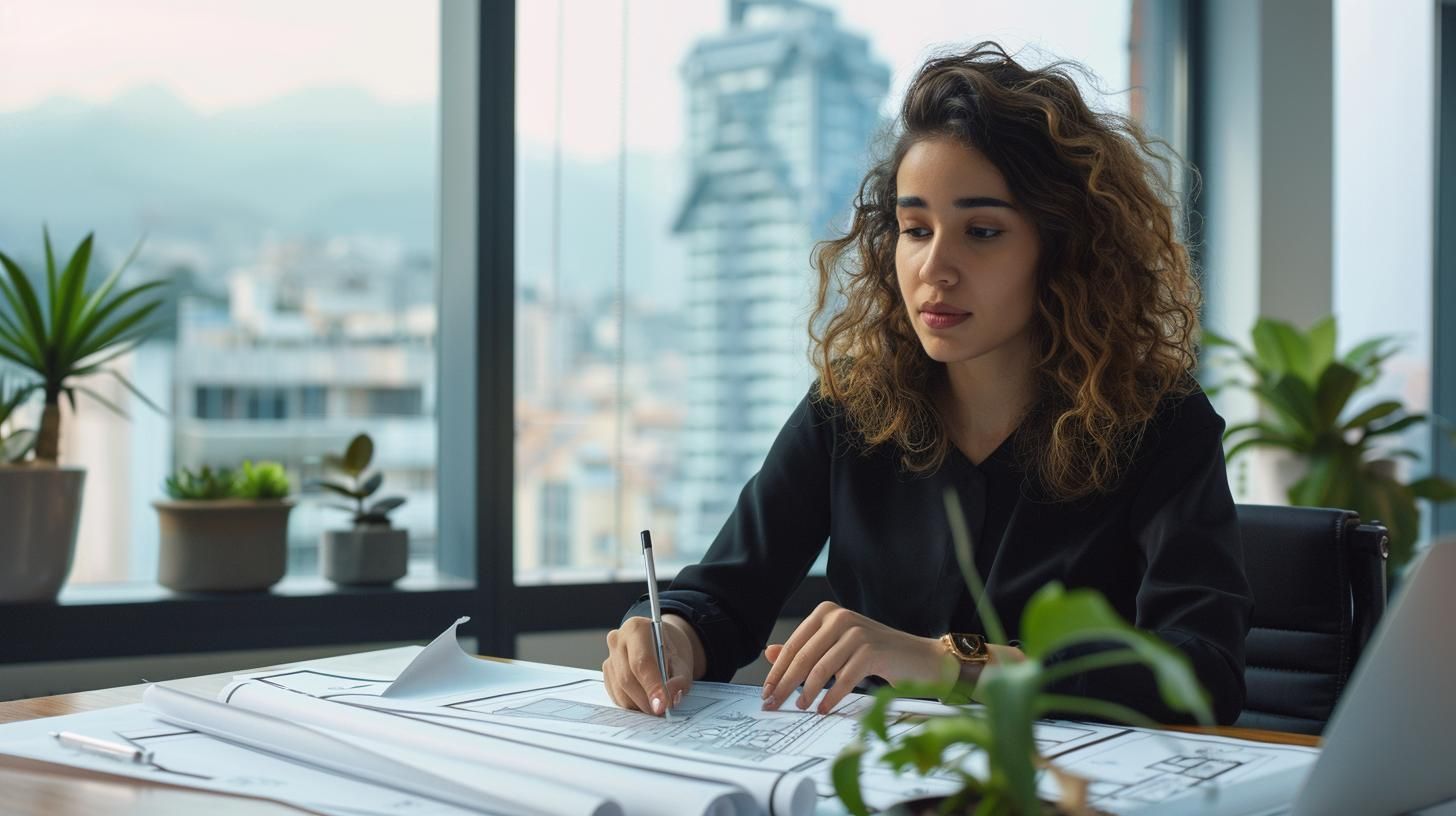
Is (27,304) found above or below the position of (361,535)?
above

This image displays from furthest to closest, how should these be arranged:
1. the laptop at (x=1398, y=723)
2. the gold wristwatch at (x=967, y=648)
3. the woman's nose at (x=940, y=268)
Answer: the woman's nose at (x=940, y=268), the gold wristwatch at (x=967, y=648), the laptop at (x=1398, y=723)

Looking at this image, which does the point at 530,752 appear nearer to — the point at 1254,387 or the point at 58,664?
the point at 58,664

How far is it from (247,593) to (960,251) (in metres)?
1.40

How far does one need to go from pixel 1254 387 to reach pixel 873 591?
6.16 ft

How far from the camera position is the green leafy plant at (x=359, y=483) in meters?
2.32

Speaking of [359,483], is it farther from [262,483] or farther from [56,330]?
[56,330]

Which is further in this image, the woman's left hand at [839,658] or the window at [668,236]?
the window at [668,236]

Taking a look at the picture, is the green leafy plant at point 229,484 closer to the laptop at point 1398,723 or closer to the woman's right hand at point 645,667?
the woman's right hand at point 645,667

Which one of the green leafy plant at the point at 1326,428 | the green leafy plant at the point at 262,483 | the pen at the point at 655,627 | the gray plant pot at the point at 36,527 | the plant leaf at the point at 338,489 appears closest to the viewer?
the pen at the point at 655,627

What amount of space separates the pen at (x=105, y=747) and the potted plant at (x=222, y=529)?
1194 mm

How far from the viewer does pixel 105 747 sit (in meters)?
0.98

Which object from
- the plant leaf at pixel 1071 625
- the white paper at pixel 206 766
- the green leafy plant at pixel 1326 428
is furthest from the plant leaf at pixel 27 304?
the green leafy plant at pixel 1326 428

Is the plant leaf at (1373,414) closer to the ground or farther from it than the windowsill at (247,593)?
farther from it

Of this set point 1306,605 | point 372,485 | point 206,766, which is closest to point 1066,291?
point 1306,605
